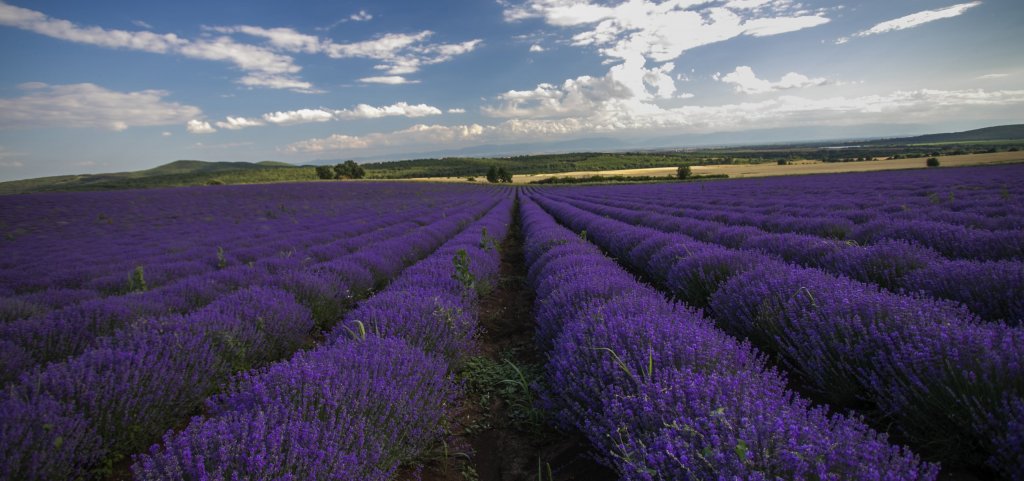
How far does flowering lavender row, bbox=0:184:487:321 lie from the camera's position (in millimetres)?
6086

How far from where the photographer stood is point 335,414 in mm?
1842

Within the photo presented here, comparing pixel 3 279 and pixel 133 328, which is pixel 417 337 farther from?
pixel 3 279

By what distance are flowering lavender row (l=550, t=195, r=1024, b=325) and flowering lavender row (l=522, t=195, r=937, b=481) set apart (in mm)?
1599

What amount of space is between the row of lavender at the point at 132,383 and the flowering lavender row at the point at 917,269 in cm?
455

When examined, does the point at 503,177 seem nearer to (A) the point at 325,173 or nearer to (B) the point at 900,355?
(A) the point at 325,173

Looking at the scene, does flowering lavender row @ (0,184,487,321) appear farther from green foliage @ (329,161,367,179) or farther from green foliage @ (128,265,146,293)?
green foliage @ (329,161,367,179)

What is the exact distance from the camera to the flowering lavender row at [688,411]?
3.95ft

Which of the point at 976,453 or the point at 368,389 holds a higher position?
the point at 368,389

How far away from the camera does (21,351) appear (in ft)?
9.43

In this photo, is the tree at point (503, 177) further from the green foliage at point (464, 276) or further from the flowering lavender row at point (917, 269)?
the green foliage at point (464, 276)

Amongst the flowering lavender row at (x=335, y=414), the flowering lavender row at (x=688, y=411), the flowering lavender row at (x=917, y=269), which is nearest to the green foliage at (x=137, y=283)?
the flowering lavender row at (x=335, y=414)

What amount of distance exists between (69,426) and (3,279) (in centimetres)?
725

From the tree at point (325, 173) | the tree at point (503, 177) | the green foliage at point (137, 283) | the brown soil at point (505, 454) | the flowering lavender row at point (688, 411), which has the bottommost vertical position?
the brown soil at point (505, 454)

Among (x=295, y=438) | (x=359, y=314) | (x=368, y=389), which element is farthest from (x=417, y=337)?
(x=295, y=438)
